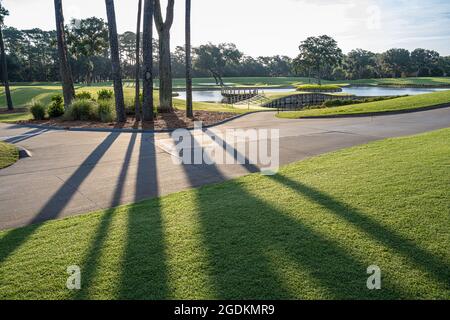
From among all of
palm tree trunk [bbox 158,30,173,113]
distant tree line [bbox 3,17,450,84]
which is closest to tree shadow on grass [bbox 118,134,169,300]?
palm tree trunk [bbox 158,30,173,113]

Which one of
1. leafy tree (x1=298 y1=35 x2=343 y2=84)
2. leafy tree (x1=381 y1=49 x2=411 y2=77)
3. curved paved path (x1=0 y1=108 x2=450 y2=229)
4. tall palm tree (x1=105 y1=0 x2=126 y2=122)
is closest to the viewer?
curved paved path (x1=0 y1=108 x2=450 y2=229)

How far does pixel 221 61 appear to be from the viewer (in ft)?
319

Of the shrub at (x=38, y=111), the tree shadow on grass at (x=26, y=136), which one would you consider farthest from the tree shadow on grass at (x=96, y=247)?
the shrub at (x=38, y=111)

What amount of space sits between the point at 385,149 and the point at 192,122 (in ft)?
29.2

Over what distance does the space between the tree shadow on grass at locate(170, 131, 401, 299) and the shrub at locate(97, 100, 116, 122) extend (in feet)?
40.2

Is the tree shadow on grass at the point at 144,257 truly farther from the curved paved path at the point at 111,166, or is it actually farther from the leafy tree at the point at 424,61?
the leafy tree at the point at 424,61

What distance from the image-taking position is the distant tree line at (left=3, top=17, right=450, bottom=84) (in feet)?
249

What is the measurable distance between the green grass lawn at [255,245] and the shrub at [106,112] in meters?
11.4

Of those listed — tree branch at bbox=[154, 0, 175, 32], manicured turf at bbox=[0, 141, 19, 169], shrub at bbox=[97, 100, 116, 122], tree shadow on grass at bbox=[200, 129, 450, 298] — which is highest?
tree branch at bbox=[154, 0, 175, 32]

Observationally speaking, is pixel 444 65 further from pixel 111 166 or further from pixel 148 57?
pixel 111 166

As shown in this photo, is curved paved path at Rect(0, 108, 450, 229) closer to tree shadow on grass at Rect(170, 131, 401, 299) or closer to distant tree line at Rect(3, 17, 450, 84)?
tree shadow on grass at Rect(170, 131, 401, 299)

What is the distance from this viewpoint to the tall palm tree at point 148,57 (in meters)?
14.9

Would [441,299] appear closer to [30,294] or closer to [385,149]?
[30,294]
